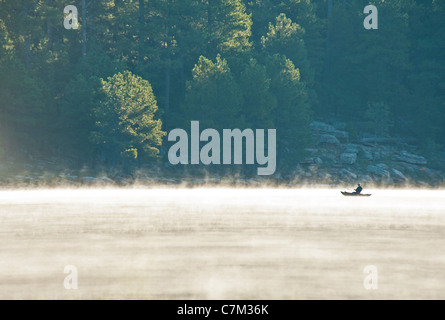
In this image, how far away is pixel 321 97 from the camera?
9925cm

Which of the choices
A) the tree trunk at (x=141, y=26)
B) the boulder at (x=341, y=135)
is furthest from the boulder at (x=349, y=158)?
the tree trunk at (x=141, y=26)

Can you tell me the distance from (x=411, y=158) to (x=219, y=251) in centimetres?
6524

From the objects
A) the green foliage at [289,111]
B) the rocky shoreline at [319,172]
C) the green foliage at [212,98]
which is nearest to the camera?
the rocky shoreline at [319,172]

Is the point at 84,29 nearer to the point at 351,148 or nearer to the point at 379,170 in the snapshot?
the point at 351,148

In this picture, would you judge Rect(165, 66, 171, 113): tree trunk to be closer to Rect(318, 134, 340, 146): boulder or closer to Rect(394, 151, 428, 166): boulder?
Rect(318, 134, 340, 146): boulder

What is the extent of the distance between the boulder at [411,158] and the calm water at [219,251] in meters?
39.6

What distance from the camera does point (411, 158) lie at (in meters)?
89.7

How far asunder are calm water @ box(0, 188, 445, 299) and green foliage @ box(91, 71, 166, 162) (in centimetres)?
2482

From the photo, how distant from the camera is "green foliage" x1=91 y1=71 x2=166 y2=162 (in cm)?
7469

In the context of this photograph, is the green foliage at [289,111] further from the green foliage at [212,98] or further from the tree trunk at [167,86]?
the tree trunk at [167,86]

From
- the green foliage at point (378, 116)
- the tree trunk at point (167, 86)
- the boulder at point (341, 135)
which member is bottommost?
the boulder at point (341, 135)

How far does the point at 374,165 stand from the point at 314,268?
210 ft

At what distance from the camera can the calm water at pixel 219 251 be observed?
71.6 feet

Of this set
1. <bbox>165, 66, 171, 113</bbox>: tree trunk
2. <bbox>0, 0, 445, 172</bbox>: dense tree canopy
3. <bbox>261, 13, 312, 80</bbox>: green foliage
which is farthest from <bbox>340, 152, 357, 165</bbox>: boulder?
<bbox>165, 66, 171, 113</bbox>: tree trunk
